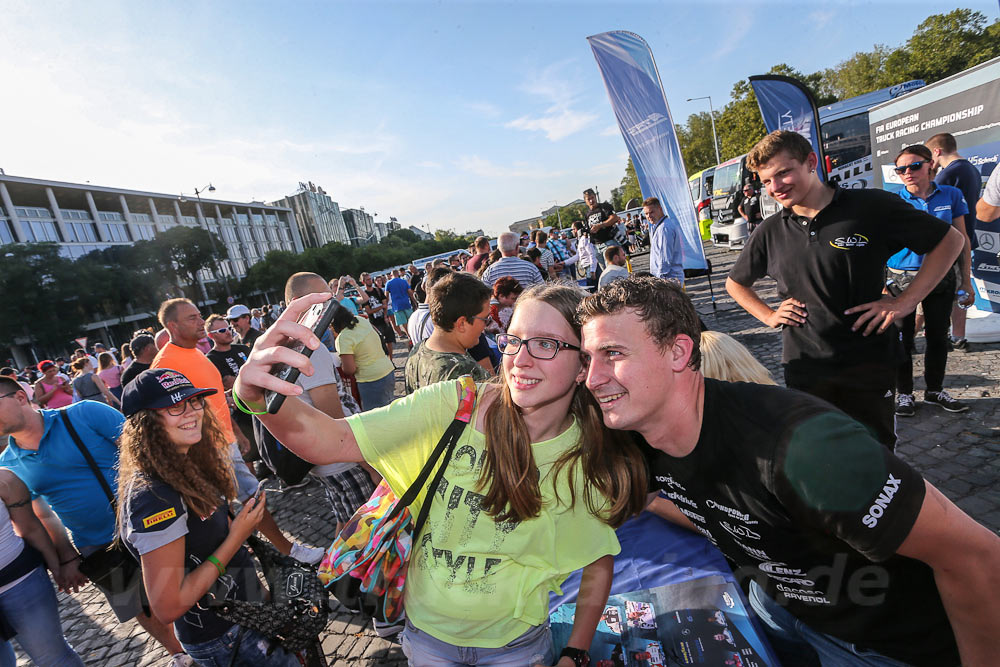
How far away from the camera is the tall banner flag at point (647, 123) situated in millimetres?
9328

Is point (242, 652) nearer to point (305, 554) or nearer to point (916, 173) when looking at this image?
point (305, 554)

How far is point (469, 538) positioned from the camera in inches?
64.1

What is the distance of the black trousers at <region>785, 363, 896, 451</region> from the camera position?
2545 mm

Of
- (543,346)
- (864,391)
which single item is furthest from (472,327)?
(864,391)

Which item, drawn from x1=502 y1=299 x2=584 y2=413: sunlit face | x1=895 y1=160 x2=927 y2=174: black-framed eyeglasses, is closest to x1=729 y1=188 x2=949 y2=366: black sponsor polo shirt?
x1=502 y1=299 x2=584 y2=413: sunlit face

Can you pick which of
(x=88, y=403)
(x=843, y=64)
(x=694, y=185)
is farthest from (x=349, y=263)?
(x=88, y=403)

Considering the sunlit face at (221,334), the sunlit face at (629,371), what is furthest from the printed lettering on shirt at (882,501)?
the sunlit face at (221,334)

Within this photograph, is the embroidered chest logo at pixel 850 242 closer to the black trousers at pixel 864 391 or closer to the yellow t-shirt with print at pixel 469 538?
the black trousers at pixel 864 391

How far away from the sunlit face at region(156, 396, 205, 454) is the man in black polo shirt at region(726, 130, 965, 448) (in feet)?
10.8

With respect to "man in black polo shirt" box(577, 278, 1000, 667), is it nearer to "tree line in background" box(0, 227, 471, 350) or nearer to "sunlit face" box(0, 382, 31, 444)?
"sunlit face" box(0, 382, 31, 444)

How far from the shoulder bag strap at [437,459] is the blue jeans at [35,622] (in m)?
2.53

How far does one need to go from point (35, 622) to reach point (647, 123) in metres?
11.1

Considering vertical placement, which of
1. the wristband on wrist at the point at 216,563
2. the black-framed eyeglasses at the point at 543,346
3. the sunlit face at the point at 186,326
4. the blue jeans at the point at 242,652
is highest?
the sunlit face at the point at 186,326

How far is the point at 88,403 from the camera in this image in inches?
113
